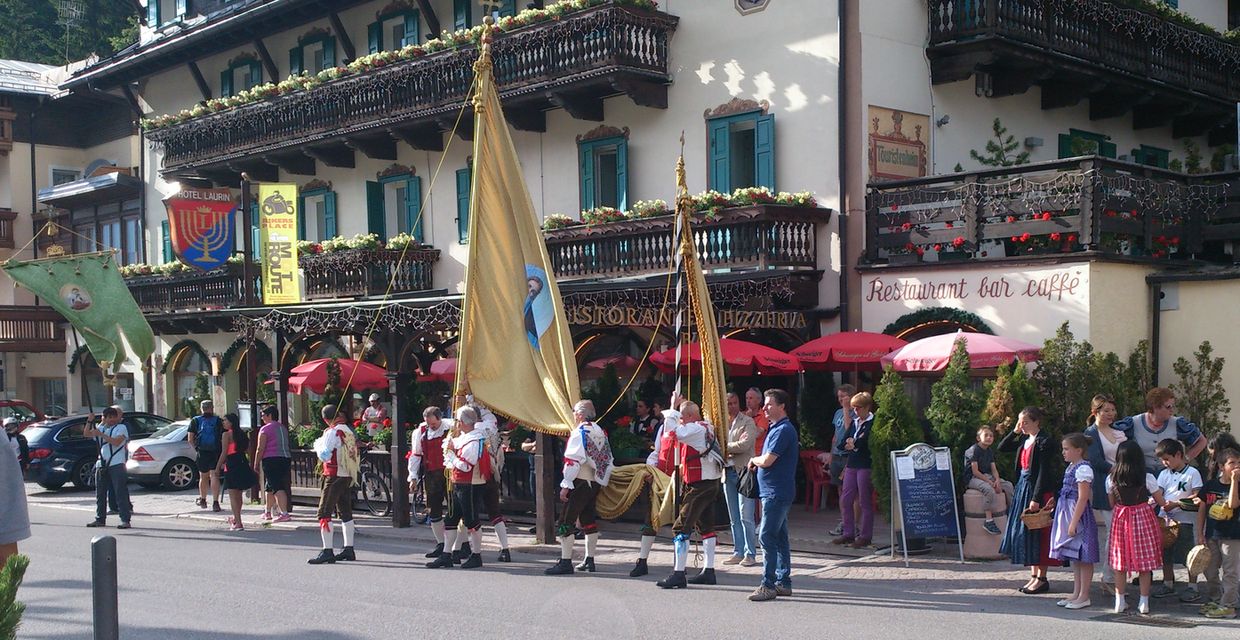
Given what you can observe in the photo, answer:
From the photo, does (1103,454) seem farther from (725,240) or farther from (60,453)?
(60,453)

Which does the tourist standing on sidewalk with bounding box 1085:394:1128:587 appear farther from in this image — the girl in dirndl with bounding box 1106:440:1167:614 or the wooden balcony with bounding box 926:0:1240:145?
the wooden balcony with bounding box 926:0:1240:145

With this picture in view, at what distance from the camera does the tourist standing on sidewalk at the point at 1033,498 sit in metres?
10.9

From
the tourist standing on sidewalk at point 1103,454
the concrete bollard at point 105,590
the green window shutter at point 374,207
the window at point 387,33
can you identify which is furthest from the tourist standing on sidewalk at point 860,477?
the window at point 387,33

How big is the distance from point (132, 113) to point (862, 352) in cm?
2547

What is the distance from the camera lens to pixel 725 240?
714 inches

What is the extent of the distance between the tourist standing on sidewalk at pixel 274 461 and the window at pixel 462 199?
6849 millimetres

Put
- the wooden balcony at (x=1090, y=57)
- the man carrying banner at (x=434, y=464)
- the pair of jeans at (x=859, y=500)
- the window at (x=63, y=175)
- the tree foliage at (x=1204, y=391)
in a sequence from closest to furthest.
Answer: the pair of jeans at (x=859, y=500)
the man carrying banner at (x=434, y=464)
the tree foliage at (x=1204, y=391)
the wooden balcony at (x=1090, y=57)
the window at (x=63, y=175)

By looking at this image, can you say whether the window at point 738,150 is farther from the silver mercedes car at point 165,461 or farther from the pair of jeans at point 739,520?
the silver mercedes car at point 165,461

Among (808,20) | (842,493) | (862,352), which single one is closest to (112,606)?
(842,493)

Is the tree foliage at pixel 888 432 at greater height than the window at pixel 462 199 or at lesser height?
lesser

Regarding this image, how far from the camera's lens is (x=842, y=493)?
13938 millimetres

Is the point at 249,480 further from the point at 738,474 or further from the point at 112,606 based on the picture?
the point at 112,606

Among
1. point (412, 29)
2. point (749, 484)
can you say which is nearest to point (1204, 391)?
point (749, 484)

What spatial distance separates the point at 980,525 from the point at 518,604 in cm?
502
